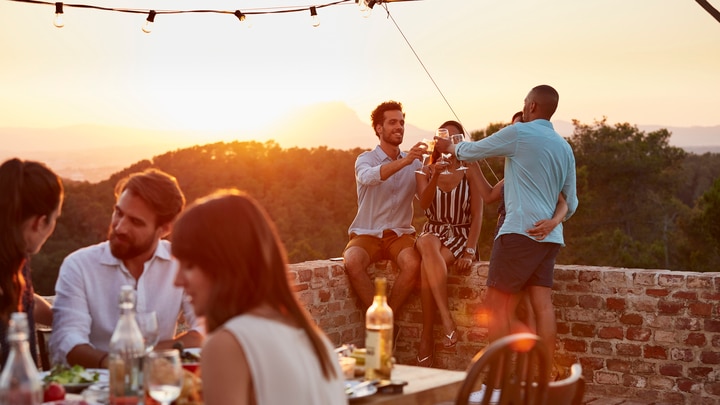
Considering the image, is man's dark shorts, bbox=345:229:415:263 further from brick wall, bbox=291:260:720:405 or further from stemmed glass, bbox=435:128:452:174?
stemmed glass, bbox=435:128:452:174

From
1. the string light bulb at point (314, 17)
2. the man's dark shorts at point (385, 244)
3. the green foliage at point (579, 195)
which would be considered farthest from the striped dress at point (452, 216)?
the green foliage at point (579, 195)

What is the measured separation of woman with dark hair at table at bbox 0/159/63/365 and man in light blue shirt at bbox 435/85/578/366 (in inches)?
114

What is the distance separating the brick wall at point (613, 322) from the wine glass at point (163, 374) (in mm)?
3922

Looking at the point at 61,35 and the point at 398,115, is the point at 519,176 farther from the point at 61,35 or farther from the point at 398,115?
the point at 61,35

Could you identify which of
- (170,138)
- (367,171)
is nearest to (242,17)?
(367,171)

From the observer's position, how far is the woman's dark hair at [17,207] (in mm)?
2918

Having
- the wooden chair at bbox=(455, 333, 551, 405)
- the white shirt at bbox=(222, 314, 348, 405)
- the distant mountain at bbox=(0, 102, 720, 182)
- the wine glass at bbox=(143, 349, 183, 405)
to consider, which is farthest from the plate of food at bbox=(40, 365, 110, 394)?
the distant mountain at bbox=(0, 102, 720, 182)

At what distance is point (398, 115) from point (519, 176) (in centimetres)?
130

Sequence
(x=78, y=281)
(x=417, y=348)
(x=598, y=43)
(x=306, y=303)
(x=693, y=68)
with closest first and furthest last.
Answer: (x=78, y=281) < (x=306, y=303) < (x=417, y=348) < (x=598, y=43) < (x=693, y=68)

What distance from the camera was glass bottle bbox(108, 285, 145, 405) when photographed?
2.49 metres

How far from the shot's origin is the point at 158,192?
3.57 meters

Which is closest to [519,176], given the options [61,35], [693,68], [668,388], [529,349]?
[668,388]

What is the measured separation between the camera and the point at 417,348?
6797 millimetres

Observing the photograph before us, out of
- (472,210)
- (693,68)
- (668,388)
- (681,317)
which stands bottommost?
(668,388)
